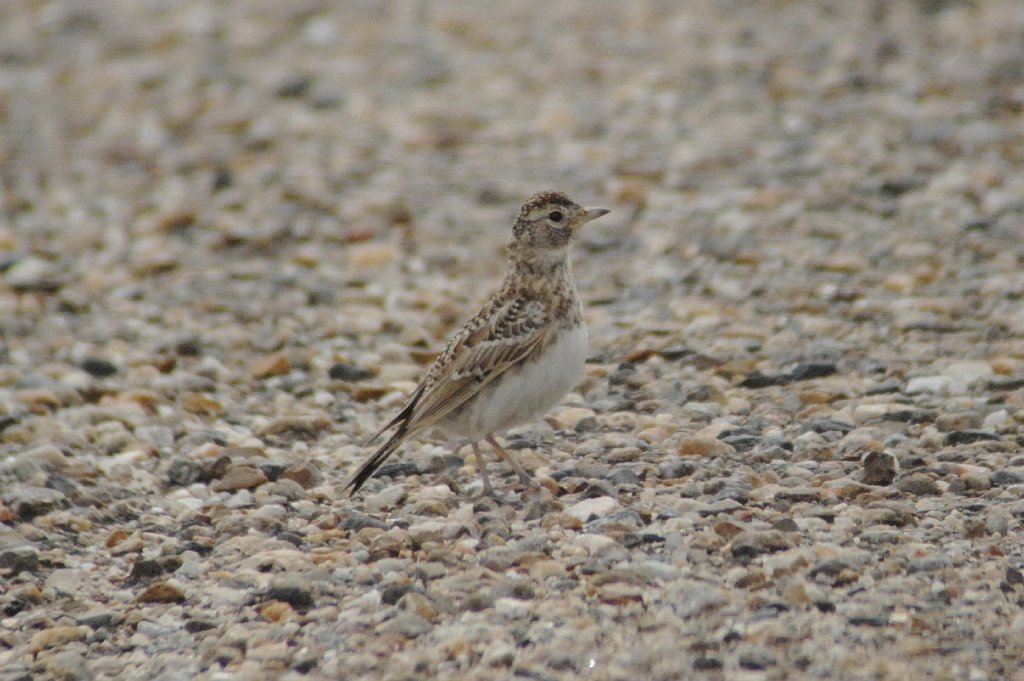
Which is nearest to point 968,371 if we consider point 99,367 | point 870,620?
point 870,620

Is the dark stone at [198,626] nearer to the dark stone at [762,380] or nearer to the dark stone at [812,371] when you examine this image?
the dark stone at [762,380]

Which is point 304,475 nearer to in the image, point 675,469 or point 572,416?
point 572,416

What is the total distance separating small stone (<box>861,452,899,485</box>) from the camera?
27.8ft

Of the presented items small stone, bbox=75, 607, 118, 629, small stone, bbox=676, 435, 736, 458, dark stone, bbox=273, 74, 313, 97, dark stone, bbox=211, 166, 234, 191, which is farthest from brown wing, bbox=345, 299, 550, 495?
dark stone, bbox=273, 74, 313, 97

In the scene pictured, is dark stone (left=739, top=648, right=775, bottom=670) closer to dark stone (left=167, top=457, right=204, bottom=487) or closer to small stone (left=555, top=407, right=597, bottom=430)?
small stone (left=555, top=407, right=597, bottom=430)

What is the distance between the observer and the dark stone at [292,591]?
Answer: 728cm

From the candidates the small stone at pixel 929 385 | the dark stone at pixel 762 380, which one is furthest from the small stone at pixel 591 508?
the small stone at pixel 929 385

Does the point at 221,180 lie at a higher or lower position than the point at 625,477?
higher

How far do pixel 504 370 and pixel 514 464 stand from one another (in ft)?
1.80

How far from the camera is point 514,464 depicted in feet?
28.9

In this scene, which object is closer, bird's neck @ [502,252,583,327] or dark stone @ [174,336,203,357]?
bird's neck @ [502,252,583,327]

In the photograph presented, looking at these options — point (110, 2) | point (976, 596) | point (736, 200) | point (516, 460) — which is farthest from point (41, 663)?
point (110, 2)

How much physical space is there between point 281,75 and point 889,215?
8300 millimetres

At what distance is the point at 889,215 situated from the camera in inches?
542
